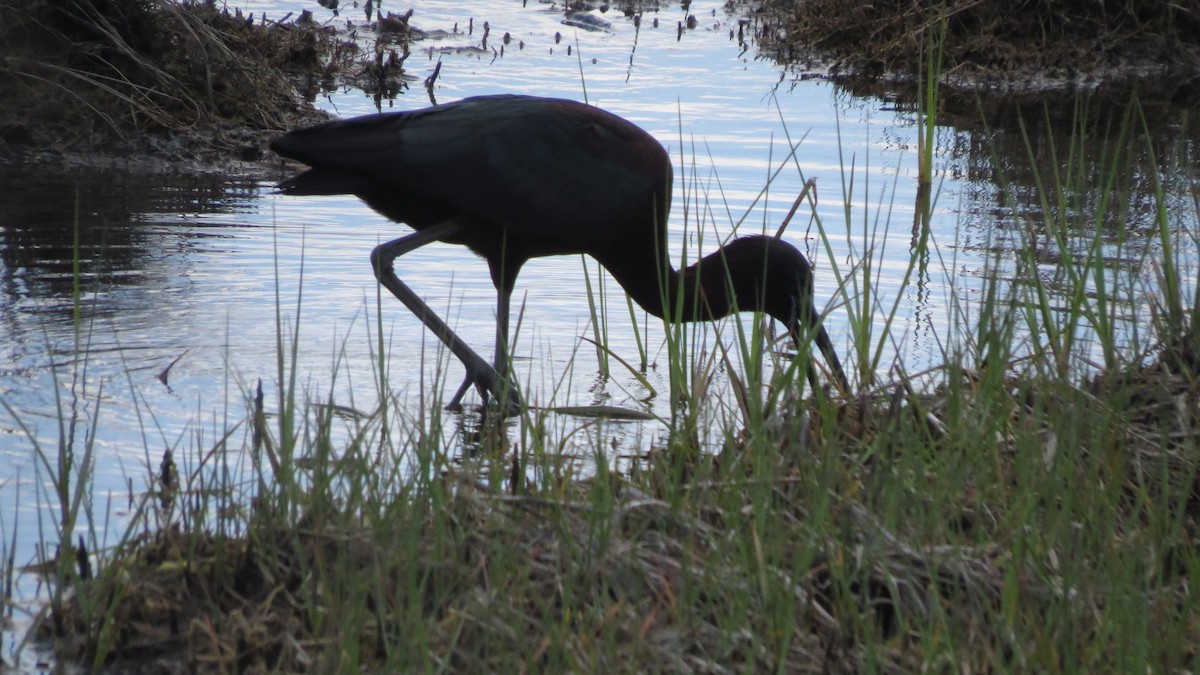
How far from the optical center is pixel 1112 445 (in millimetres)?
3049

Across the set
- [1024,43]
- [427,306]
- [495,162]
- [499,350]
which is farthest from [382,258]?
[1024,43]

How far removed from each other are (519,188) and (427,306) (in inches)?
17.8

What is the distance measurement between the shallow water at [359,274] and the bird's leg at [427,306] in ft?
0.38

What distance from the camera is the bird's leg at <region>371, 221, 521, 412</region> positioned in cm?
436

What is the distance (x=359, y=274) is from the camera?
5.55 metres

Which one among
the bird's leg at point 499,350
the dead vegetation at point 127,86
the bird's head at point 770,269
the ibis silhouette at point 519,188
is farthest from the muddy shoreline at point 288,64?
the bird's leg at point 499,350

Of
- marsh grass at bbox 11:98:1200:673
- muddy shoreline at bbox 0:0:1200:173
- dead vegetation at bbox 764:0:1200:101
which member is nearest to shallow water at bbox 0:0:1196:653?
marsh grass at bbox 11:98:1200:673

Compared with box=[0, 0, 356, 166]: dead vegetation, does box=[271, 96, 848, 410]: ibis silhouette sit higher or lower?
lower

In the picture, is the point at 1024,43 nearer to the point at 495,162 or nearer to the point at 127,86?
the point at 127,86

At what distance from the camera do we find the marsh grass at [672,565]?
2.26 meters

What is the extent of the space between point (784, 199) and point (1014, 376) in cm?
312

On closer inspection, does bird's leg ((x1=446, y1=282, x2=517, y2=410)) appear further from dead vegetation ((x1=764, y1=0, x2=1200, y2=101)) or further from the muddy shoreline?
dead vegetation ((x1=764, y1=0, x2=1200, y2=101))

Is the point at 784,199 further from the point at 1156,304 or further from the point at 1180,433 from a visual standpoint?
the point at 1180,433

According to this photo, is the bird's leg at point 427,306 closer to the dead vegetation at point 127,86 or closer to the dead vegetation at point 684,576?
the dead vegetation at point 684,576
